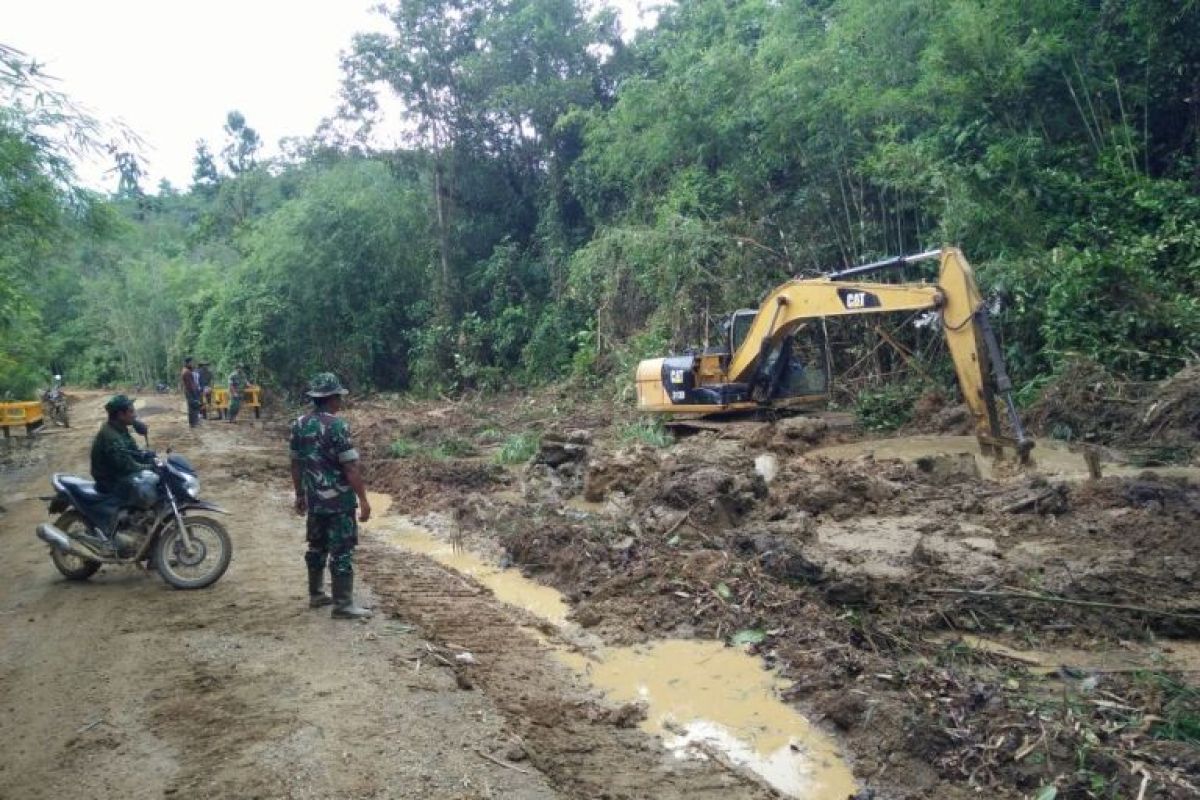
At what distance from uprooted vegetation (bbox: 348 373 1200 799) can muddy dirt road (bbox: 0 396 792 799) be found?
100cm

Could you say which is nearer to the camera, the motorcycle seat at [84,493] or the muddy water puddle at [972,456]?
the motorcycle seat at [84,493]

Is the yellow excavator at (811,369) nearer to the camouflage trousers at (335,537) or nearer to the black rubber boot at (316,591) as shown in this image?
the camouflage trousers at (335,537)

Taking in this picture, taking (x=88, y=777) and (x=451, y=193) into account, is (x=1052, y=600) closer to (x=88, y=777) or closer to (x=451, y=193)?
(x=88, y=777)

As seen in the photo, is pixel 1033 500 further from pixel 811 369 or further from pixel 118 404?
pixel 118 404

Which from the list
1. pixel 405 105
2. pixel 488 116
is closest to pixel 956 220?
pixel 488 116

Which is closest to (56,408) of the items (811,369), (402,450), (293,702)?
(402,450)

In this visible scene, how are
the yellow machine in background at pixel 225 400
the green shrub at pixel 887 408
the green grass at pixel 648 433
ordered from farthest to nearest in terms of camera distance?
the yellow machine in background at pixel 225 400 → the green shrub at pixel 887 408 → the green grass at pixel 648 433

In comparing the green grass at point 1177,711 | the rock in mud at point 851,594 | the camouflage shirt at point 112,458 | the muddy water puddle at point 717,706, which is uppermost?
the camouflage shirt at point 112,458

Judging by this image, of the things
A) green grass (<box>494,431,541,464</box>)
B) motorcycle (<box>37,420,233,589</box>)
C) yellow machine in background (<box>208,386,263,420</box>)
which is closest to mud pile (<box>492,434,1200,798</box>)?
motorcycle (<box>37,420,233,589</box>)

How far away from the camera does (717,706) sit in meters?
5.14

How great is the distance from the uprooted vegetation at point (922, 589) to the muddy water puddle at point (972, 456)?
0.24 m

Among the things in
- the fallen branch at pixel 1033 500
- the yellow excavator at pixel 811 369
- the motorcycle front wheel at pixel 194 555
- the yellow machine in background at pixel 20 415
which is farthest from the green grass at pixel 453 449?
the yellow machine in background at pixel 20 415

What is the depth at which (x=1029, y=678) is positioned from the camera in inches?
197

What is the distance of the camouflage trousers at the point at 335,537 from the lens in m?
6.20
